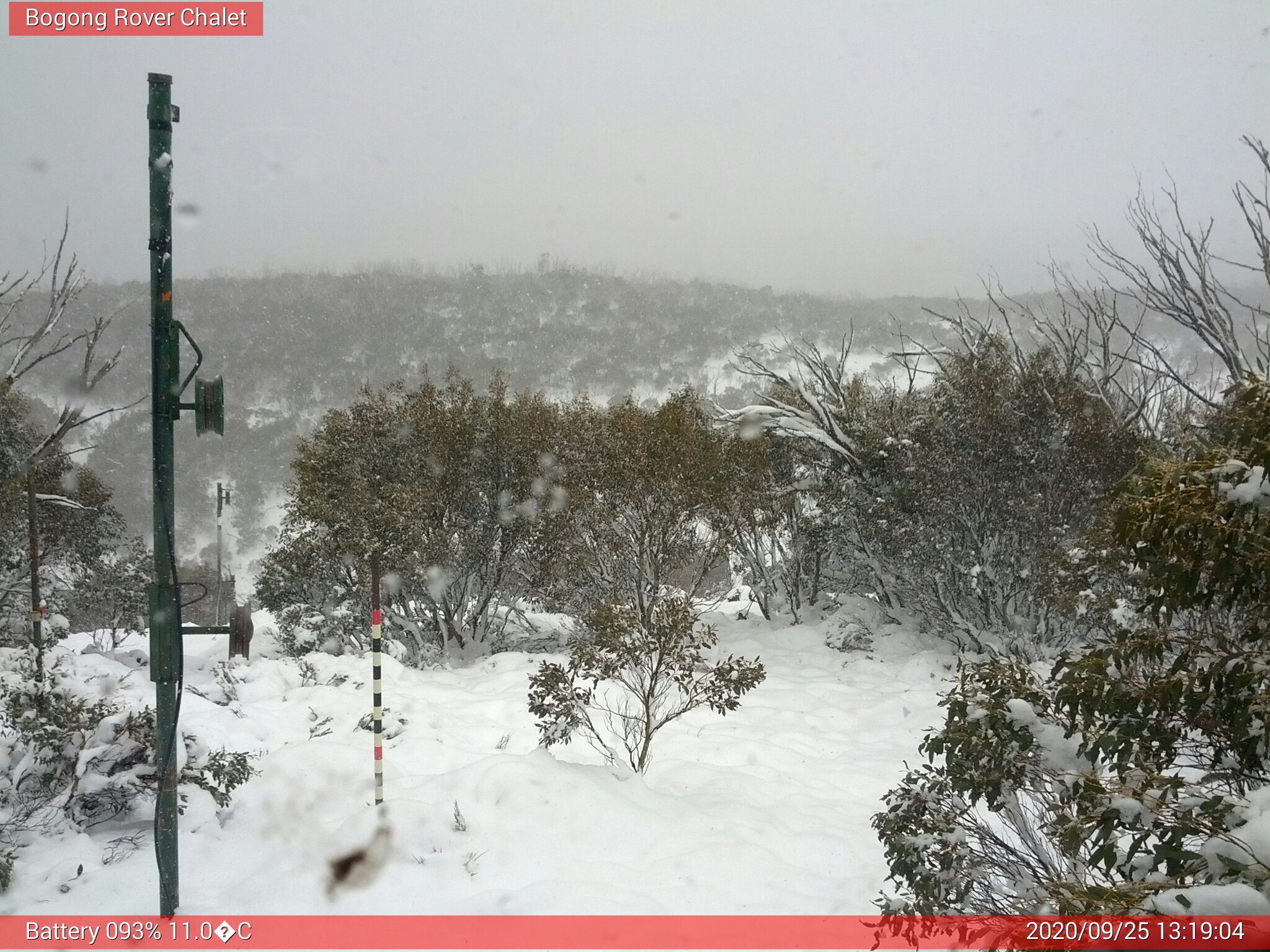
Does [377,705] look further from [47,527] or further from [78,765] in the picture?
[47,527]

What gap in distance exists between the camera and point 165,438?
3.53 m

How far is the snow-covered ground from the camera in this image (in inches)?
150

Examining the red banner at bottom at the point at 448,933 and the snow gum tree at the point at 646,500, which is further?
the snow gum tree at the point at 646,500

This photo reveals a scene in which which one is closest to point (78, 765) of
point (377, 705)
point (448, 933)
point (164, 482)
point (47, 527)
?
point (377, 705)

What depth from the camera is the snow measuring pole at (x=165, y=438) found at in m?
3.38

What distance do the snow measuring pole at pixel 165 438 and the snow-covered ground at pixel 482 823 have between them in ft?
2.05

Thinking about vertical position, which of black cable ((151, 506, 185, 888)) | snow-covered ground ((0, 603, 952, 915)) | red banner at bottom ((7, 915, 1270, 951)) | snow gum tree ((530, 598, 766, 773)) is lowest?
snow-covered ground ((0, 603, 952, 915))

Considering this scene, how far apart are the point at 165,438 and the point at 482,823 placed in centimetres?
271

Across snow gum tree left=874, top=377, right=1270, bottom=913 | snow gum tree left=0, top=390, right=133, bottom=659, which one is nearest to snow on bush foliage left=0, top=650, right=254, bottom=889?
snow gum tree left=0, top=390, right=133, bottom=659

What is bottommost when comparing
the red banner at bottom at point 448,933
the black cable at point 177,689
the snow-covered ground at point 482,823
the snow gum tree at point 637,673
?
the snow-covered ground at point 482,823

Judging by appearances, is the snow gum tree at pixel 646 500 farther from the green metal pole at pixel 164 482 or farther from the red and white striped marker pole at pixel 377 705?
the green metal pole at pixel 164 482

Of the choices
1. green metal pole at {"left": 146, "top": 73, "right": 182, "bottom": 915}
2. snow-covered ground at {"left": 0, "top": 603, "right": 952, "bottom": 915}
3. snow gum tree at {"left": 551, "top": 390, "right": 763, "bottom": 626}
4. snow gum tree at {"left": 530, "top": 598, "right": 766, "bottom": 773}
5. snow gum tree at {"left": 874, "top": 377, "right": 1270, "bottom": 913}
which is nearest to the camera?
snow gum tree at {"left": 874, "top": 377, "right": 1270, "bottom": 913}

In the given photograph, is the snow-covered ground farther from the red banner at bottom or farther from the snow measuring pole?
the snow measuring pole

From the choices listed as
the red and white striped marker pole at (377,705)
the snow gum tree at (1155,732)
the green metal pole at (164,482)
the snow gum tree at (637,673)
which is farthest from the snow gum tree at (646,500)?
the snow gum tree at (1155,732)
